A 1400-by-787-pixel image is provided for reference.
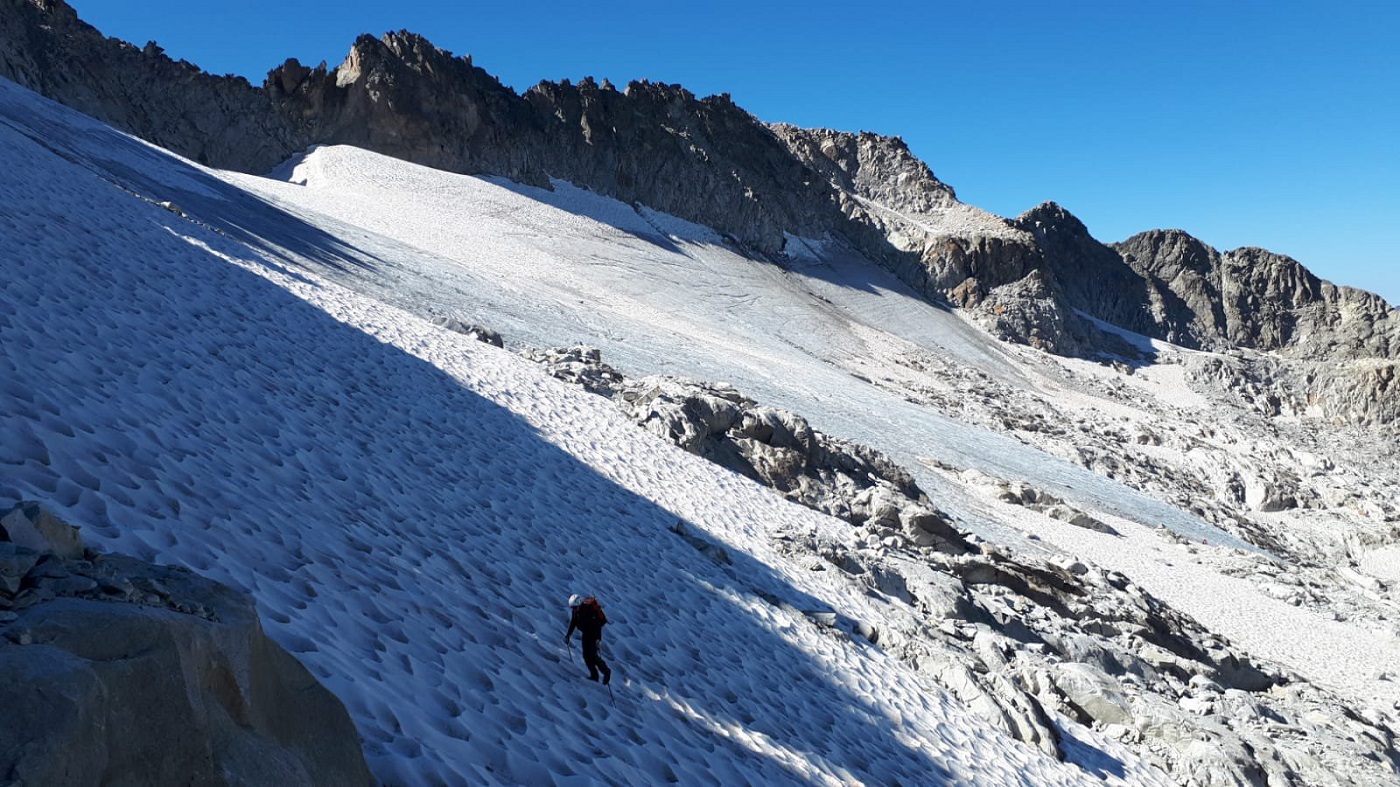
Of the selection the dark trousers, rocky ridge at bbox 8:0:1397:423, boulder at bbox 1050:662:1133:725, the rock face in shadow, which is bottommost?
boulder at bbox 1050:662:1133:725

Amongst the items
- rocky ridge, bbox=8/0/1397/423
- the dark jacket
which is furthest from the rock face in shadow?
rocky ridge, bbox=8/0/1397/423

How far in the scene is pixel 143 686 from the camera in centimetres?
268

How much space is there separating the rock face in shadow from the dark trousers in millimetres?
2635

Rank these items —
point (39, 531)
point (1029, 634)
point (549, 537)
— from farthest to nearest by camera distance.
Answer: point (1029, 634)
point (549, 537)
point (39, 531)

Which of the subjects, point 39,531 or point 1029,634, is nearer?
point 39,531

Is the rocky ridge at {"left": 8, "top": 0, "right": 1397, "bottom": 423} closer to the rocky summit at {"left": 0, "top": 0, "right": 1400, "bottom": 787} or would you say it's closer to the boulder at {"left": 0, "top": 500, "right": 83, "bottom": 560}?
the rocky summit at {"left": 0, "top": 0, "right": 1400, "bottom": 787}

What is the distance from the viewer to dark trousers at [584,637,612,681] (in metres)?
6.10

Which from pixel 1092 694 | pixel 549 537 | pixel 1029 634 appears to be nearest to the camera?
pixel 549 537

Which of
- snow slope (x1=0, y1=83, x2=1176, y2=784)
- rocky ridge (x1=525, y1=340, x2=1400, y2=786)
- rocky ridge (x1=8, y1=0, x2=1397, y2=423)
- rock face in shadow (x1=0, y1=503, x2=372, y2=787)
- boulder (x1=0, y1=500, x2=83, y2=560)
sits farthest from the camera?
rocky ridge (x1=8, y1=0, x2=1397, y2=423)

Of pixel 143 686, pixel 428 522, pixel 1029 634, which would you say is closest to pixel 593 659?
pixel 428 522

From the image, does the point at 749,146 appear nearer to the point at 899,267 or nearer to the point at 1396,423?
the point at 899,267

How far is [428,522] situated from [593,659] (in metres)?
2.43

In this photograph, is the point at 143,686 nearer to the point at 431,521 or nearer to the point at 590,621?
the point at 590,621

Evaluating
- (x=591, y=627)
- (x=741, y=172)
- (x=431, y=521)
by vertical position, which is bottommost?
(x=431, y=521)
